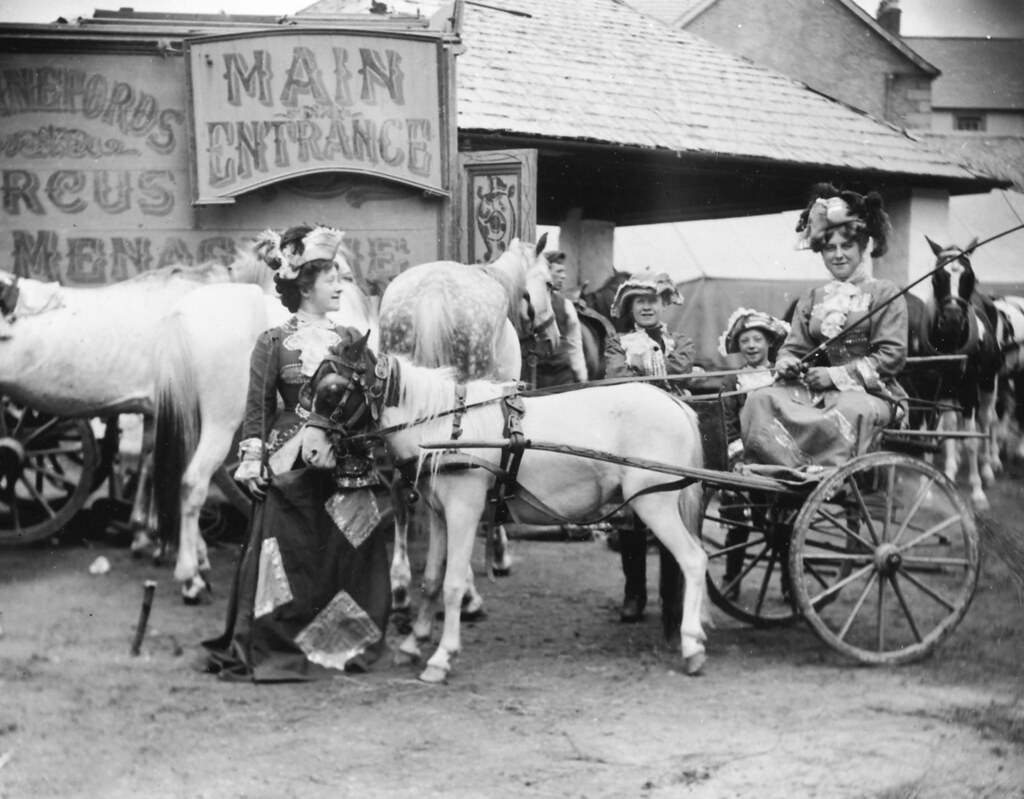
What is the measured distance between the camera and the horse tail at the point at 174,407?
252 inches

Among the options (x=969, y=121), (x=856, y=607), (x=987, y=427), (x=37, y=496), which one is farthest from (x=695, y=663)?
(x=969, y=121)

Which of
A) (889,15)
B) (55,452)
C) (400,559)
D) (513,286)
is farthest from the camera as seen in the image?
(889,15)

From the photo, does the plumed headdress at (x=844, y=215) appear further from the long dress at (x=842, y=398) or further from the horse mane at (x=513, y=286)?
the horse mane at (x=513, y=286)

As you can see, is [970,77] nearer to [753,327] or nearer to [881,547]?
[753,327]

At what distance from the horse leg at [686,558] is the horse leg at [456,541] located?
76cm

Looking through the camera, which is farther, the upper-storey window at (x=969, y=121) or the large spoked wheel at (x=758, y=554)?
the upper-storey window at (x=969, y=121)

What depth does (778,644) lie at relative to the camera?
18.2ft

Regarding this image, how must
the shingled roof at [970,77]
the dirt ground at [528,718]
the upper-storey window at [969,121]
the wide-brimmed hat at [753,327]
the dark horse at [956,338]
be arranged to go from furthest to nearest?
the upper-storey window at [969,121] → the shingled roof at [970,77] → the dark horse at [956,338] → the wide-brimmed hat at [753,327] → the dirt ground at [528,718]

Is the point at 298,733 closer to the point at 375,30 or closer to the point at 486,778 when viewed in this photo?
the point at 486,778

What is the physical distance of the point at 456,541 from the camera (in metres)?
4.89

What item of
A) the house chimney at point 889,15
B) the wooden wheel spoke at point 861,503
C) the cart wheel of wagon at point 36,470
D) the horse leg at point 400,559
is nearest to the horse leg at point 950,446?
the wooden wheel spoke at point 861,503

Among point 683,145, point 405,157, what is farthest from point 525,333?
point 683,145

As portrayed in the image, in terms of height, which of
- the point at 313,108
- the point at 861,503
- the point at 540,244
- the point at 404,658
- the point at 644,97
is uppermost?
the point at 644,97

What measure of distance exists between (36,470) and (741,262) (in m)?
12.1
